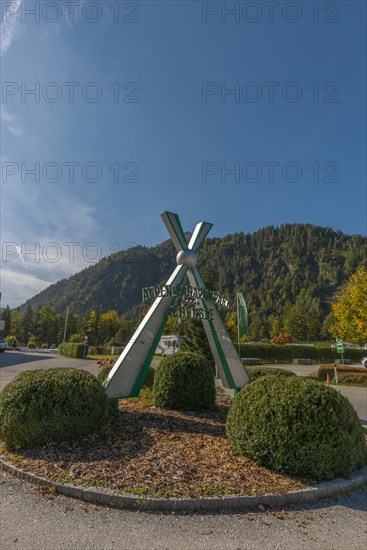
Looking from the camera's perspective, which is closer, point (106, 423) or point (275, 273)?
point (106, 423)

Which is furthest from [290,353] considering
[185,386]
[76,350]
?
[185,386]

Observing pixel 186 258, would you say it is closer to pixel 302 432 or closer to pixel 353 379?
pixel 302 432

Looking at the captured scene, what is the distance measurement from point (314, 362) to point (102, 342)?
5183 centimetres

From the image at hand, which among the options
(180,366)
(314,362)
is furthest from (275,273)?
(180,366)

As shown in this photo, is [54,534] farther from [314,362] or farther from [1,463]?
[314,362]

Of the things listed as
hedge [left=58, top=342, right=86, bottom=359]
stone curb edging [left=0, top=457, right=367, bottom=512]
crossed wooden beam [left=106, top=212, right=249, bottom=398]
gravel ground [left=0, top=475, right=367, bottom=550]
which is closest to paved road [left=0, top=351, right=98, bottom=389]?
hedge [left=58, top=342, right=86, bottom=359]

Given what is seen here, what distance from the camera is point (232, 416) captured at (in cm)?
512

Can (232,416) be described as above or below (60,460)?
above

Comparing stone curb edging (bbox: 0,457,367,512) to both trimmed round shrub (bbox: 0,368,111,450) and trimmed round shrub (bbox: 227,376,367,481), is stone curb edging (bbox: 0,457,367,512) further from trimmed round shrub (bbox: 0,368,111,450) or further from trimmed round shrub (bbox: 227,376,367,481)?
trimmed round shrub (bbox: 0,368,111,450)

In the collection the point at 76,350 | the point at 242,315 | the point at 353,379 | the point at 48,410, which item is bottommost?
the point at 353,379

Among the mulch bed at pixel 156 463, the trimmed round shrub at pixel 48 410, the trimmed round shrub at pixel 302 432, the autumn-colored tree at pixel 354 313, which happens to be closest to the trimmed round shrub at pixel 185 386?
the mulch bed at pixel 156 463

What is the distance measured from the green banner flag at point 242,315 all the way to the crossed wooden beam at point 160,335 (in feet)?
29.8

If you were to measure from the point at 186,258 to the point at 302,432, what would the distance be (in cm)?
534

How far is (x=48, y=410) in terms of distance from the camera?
16.9 ft
